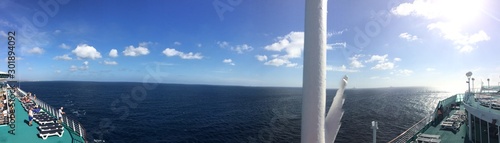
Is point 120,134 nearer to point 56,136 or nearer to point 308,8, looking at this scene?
point 56,136

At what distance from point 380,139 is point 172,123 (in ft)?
134

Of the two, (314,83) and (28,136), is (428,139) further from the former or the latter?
(28,136)

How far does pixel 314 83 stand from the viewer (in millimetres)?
3191

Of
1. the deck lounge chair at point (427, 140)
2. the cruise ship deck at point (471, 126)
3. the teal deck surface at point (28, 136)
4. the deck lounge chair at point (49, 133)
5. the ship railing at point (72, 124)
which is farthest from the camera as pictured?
the ship railing at point (72, 124)

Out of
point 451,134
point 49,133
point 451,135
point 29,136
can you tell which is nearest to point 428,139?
point 451,135

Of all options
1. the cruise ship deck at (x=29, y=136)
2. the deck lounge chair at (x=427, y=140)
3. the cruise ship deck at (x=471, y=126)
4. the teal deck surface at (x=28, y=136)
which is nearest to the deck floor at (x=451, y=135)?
the cruise ship deck at (x=471, y=126)

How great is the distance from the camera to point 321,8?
337 cm

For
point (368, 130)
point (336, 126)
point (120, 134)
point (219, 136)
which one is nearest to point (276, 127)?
point (219, 136)

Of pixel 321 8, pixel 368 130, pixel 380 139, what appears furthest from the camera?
pixel 368 130

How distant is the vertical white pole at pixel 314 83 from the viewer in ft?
10.5

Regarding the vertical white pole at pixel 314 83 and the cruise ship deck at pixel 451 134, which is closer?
the vertical white pole at pixel 314 83

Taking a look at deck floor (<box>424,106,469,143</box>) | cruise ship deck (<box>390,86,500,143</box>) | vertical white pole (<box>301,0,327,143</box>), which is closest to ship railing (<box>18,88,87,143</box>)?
vertical white pole (<box>301,0,327,143</box>)

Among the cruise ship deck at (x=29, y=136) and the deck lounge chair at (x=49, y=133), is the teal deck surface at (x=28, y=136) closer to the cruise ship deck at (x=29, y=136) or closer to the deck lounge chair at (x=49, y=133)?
the cruise ship deck at (x=29, y=136)

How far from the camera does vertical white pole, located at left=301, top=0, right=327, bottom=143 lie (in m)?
3.20
